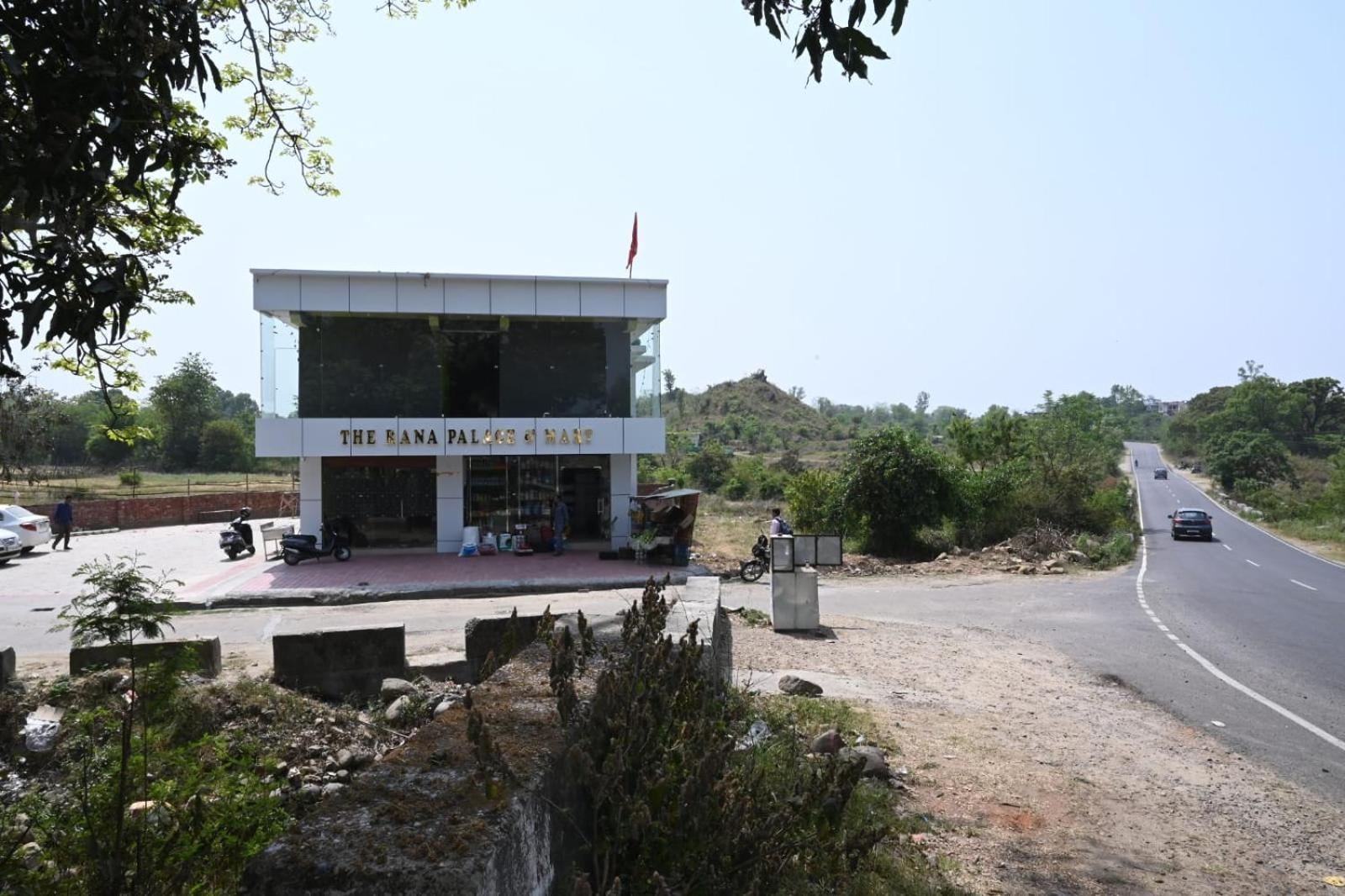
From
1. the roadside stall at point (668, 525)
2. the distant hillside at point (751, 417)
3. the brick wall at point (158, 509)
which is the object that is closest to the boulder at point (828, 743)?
the roadside stall at point (668, 525)

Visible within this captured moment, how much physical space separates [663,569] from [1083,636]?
9.82m

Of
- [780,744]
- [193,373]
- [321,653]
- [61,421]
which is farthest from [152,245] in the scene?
[193,373]

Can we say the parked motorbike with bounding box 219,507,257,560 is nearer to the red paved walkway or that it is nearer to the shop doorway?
the red paved walkway

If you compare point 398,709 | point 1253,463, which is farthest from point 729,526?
point 1253,463

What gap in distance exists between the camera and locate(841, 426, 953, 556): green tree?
26375 mm

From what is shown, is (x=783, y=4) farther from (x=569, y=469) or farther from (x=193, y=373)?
(x=193, y=373)

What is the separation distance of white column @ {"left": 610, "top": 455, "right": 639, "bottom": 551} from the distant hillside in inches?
2552

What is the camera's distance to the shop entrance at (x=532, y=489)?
23281mm

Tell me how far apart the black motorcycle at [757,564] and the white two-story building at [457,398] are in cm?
433

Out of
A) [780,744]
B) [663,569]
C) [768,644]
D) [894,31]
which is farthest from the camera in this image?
[663,569]

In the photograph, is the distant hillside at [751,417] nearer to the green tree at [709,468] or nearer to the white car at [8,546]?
the green tree at [709,468]

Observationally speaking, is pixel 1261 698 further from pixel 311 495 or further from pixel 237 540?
pixel 237 540

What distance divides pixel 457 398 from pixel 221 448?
47.3m

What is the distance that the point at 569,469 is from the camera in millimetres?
23844
